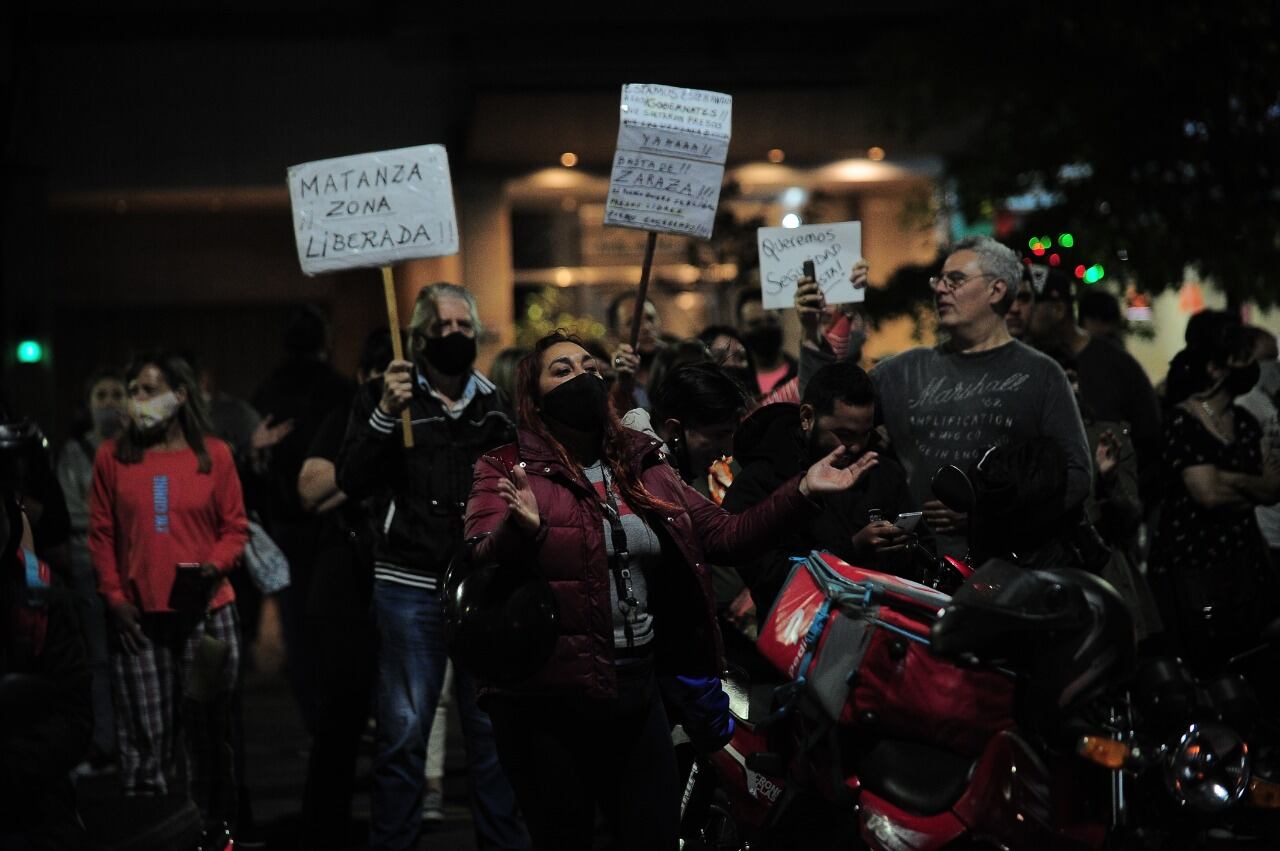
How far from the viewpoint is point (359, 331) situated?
23.7 meters

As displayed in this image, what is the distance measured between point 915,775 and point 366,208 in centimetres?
388

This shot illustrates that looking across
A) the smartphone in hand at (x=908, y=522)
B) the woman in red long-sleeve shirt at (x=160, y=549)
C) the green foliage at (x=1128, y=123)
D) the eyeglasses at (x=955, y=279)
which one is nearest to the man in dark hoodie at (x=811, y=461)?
the smartphone in hand at (x=908, y=522)

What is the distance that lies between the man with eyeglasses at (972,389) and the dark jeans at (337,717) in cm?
240

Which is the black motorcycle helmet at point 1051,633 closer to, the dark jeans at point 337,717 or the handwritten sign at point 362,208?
the dark jeans at point 337,717

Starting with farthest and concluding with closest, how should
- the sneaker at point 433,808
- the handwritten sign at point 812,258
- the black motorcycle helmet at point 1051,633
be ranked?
the sneaker at point 433,808, the handwritten sign at point 812,258, the black motorcycle helmet at point 1051,633

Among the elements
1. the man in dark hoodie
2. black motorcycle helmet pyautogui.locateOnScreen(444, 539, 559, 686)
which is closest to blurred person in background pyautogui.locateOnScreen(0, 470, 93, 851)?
black motorcycle helmet pyautogui.locateOnScreen(444, 539, 559, 686)

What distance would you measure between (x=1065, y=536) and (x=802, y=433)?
1.01 m

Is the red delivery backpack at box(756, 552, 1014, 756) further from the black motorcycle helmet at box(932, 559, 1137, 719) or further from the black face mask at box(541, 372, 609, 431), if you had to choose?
the black face mask at box(541, 372, 609, 431)

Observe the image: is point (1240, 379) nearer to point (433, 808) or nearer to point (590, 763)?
point (433, 808)

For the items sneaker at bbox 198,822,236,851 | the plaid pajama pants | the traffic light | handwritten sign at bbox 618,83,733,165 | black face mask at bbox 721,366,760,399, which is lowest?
the plaid pajama pants

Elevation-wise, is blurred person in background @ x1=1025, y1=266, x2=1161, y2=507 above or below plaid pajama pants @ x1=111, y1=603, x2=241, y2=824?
above

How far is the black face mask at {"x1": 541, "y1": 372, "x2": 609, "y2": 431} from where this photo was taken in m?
5.37

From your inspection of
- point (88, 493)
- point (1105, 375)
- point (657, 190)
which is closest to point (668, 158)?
point (657, 190)

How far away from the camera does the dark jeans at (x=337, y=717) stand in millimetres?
7551
